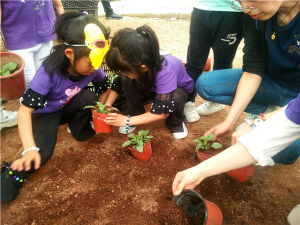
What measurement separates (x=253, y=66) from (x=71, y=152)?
5.67 ft

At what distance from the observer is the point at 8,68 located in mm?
Result: 1752

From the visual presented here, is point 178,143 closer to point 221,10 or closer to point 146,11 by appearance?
point 221,10

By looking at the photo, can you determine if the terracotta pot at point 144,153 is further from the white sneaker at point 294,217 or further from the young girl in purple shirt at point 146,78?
the white sneaker at point 294,217

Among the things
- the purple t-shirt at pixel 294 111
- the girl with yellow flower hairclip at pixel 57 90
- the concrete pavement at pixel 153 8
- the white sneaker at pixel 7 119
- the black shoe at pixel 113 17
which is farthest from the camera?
the concrete pavement at pixel 153 8

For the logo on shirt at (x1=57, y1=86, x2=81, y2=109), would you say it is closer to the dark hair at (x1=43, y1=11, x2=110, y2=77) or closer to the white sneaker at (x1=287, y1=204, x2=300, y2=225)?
the dark hair at (x1=43, y1=11, x2=110, y2=77)

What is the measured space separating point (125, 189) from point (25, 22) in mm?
1730

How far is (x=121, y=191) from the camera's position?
5.46 ft

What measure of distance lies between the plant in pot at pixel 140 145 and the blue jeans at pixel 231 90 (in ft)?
2.40

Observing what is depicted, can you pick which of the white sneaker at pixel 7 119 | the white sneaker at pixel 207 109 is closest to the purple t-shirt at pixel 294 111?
the white sneaker at pixel 207 109

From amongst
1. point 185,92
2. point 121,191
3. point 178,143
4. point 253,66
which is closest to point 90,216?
point 121,191

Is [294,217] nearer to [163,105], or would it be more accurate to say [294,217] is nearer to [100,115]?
[163,105]

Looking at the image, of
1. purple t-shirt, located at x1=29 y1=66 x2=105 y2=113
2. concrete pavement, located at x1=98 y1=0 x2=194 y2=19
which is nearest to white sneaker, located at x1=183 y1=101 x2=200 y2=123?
purple t-shirt, located at x1=29 y1=66 x2=105 y2=113

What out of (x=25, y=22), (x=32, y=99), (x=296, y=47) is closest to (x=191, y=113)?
(x=296, y=47)

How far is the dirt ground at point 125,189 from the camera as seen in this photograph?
1.50 meters
